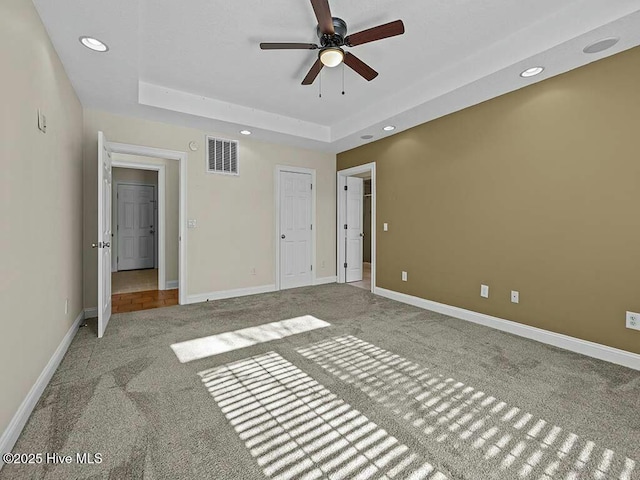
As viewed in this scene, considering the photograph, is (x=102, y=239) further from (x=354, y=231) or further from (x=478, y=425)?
(x=354, y=231)

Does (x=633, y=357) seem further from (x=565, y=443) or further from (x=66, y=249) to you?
(x=66, y=249)

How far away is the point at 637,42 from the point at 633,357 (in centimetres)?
245

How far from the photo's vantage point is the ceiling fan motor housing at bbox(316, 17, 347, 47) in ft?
7.77

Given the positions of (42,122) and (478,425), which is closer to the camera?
(478,425)

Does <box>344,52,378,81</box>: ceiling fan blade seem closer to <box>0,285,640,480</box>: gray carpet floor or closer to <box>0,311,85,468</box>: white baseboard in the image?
<box>0,285,640,480</box>: gray carpet floor

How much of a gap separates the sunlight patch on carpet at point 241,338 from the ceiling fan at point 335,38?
2.54 m

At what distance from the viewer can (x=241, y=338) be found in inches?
121

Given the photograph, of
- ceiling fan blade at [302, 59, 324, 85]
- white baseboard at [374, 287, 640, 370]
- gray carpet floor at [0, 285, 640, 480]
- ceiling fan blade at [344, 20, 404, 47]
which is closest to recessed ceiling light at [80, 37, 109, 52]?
ceiling fan blade at [302, 59, 324, 85]

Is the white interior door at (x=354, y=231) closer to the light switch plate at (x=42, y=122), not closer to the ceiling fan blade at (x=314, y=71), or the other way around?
the ceiling fan blade at (x=314, y=71)

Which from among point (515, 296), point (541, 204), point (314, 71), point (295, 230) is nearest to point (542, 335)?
point (515, 296)

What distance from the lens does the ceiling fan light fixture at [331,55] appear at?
237 cm

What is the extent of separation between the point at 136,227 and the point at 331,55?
7.16 metres

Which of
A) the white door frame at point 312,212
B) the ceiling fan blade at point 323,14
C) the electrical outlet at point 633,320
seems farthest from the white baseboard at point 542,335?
the ceiling fan blade at point 323,14

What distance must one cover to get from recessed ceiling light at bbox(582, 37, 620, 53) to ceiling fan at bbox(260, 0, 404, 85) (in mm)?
1580
